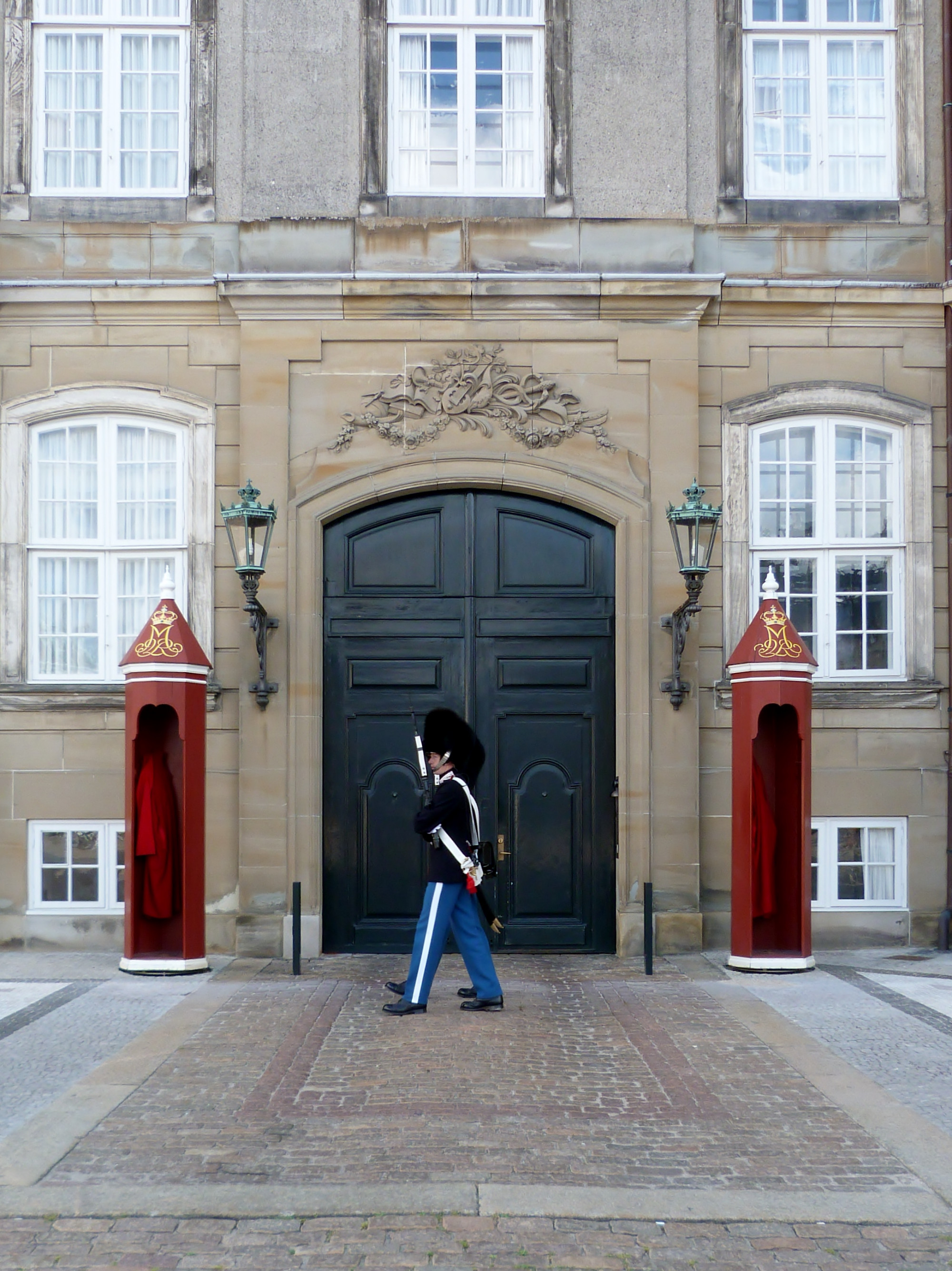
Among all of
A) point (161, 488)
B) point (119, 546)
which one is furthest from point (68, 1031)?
point (161, 488)

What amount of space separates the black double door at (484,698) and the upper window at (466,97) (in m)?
2.65

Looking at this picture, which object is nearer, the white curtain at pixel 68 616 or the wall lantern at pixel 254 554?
the wall lantern at pixel 254 554

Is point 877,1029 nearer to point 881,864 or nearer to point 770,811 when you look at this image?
point 770,811

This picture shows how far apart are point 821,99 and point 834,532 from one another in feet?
12.0

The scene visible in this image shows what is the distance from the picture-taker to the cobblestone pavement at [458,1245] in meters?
4.54

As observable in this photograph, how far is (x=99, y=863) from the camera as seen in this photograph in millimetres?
10984

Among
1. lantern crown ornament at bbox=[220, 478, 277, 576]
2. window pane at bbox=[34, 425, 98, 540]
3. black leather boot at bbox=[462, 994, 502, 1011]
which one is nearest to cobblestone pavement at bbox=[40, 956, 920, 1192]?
black leather boot at bbox=[462, 994, 502, 1011]

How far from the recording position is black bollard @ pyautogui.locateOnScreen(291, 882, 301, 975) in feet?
31.4

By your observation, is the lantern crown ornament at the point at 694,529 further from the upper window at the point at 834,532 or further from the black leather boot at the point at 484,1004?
the black leather boot at the point at 484,1004

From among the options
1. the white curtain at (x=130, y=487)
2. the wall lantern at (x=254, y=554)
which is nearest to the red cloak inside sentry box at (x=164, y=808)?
the wall lantern at (x=254, y=554)

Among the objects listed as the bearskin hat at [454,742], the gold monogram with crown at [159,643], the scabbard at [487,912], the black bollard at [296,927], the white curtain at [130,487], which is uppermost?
the white curtain at [130,487]

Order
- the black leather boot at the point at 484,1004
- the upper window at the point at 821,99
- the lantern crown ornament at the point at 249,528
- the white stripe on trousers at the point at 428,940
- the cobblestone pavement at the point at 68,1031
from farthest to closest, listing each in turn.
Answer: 1. the upper window at the point at 821,99
2. the lantern crown ornament at the point at 249,528
3. the black leather boot at the point at 484,1004
4. the white stripe on trousers at the point at 428,940
5. the cobblestone pavement at the point at 68,1031

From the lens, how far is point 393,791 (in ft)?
35.9

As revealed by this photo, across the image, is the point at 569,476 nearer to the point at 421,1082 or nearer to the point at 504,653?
the point at 504,653
